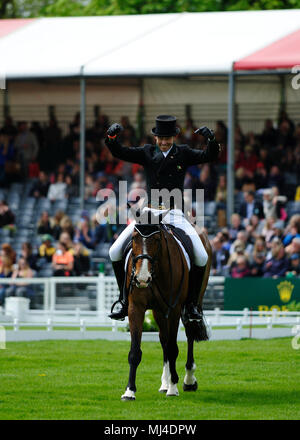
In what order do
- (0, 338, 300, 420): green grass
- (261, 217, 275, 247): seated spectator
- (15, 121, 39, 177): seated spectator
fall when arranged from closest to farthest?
(0, 338, 300, 420): green grass
(261, 217, 275, 247): seated spectator
(15, 121, 39, 177): seated spectator

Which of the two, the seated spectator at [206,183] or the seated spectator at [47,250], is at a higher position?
the seated spectator at [206,183]

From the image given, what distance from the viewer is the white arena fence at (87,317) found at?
17.4 metres

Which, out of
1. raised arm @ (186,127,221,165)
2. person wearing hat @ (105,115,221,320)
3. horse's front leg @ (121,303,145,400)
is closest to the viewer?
horse's front leg @ (121,303,145,400)

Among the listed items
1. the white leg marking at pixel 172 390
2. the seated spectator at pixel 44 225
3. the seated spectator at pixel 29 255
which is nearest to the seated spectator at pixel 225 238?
the seated spectator at pixel 29 255

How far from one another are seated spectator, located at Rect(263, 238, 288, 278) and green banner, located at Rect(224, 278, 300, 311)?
945mm

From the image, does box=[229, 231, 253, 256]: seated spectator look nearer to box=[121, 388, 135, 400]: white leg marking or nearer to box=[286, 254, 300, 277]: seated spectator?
box=[286, 254, 300, 277]: seated spectator

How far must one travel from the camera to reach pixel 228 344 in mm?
16297

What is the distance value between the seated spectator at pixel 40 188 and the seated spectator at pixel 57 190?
0.32m

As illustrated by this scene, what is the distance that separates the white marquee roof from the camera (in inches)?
898

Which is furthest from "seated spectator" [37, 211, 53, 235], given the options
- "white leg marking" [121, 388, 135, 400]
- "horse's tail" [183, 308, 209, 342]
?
"white leg marking" [121, 388, 135, 400]

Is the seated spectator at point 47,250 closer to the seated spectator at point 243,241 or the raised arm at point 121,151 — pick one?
the seated spectator at point 243,241

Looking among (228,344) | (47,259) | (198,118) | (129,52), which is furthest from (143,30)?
(228,344)
